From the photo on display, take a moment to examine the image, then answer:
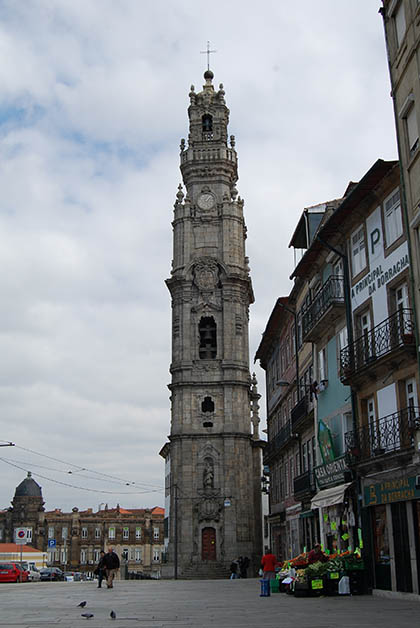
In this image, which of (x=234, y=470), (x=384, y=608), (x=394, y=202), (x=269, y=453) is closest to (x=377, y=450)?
(x=384, y=608)

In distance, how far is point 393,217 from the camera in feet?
67.4

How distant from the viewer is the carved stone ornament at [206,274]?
59.3 meters

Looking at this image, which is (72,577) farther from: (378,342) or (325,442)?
(378,342)

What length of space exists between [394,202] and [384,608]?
33.4 ft

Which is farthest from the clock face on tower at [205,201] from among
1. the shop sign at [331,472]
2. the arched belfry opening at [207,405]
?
the shop sign at [331,472]

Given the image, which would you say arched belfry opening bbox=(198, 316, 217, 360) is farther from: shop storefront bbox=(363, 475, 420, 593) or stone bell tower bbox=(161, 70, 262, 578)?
shop storefront bbox=(363, 475, 420, 593)

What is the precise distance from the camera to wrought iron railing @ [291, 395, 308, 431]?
30.4 m

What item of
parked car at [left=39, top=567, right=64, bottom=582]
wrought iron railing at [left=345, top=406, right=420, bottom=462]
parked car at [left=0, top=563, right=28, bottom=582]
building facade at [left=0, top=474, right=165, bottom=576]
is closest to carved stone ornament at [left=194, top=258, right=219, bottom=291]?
parked car at [left=39, top=567, right=64, bottom=582]

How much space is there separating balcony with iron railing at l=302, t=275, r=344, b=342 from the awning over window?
527cm

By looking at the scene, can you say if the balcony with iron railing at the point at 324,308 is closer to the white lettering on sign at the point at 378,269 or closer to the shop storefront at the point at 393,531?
the white lettering on sign at the point at 378,269

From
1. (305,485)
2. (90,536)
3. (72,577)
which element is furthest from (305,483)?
(90,536)

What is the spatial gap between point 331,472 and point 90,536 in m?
89.1

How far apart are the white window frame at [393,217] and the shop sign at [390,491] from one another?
20.6ft

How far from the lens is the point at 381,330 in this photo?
66.8 feet
